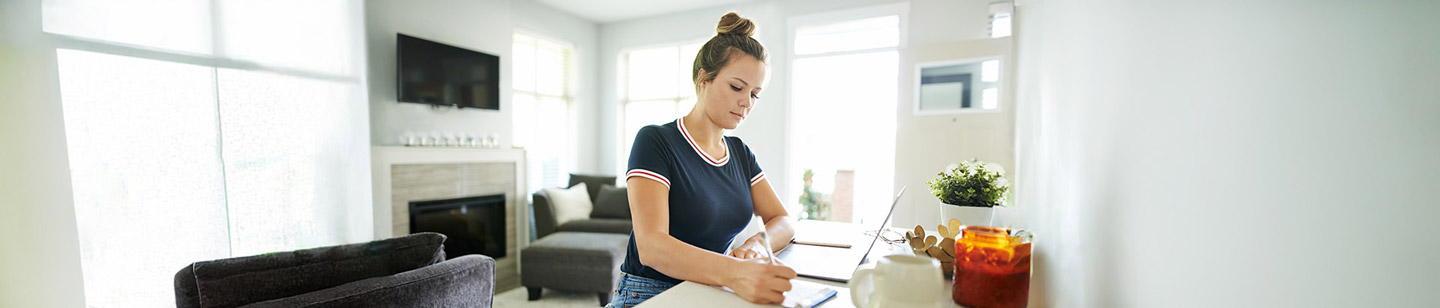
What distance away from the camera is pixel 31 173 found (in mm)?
1866

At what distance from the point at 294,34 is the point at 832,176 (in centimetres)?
420

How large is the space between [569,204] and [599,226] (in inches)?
15.6

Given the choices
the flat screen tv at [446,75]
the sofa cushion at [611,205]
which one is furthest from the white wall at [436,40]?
the sofa cushion at [611,205]

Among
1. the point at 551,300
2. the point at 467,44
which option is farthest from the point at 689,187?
the point at 467,44

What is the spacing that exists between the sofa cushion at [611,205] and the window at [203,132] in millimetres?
1676

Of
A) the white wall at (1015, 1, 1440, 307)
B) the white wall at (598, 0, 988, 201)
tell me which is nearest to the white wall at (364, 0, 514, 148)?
the white wall at (598, 0, 988, 201)

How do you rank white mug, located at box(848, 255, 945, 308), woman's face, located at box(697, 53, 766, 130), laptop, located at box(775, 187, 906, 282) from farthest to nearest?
woman's face, located at box(697, 53, 766, 130), laptop, located at box(775, 187, 906, 282), white mug, located at box(848, 255, 945, 308)

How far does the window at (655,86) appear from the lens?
502cm

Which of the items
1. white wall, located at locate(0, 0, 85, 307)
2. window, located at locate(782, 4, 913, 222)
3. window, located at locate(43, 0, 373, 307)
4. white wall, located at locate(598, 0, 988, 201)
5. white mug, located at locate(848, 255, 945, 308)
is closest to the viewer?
white mug, located at locate(848, 255, 945, 308)

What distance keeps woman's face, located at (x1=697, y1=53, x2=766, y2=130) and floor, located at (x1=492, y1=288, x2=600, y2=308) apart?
2478mm

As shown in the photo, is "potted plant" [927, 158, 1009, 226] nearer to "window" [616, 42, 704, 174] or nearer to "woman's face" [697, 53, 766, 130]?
"woman's face" [697, 53, 766, 130]

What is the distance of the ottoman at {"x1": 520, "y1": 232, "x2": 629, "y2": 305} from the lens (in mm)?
3227

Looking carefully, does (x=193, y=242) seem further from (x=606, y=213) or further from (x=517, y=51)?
(x=517, y=51)

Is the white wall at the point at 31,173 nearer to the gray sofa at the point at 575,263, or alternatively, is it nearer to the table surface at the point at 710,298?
the gray sofa at the point at 575,263
